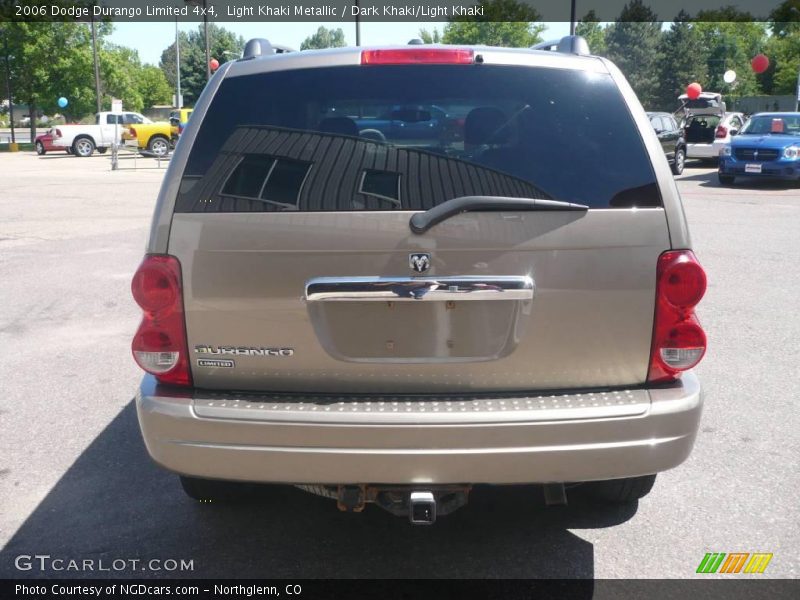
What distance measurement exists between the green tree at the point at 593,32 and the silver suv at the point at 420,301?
108352 millimetres

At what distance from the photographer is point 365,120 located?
3.03 m

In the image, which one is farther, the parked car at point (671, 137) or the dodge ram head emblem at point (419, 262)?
the parked car at point (671, 137)

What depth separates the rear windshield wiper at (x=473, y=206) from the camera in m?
2.73

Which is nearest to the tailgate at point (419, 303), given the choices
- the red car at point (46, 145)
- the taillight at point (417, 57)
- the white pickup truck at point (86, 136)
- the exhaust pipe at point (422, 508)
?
the exhaust pipe at point (422, 508)

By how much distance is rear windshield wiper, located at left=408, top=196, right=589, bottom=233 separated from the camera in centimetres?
273

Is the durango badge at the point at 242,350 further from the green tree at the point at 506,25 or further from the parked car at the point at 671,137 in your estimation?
the green tree at the point at 506,25

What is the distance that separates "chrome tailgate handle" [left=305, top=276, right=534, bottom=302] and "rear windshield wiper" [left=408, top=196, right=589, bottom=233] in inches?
7.3

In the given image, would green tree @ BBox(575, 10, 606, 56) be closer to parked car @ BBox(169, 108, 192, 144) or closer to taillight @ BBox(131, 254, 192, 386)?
parked car @ BBox(169, 108, 192, 144)

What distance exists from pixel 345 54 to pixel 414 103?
333 mm

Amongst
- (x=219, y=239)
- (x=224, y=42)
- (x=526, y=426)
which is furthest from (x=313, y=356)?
(x=224, y=42)

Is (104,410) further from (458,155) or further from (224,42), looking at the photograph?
(224,42)

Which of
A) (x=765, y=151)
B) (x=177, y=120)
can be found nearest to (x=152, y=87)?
(x=177, y=120)

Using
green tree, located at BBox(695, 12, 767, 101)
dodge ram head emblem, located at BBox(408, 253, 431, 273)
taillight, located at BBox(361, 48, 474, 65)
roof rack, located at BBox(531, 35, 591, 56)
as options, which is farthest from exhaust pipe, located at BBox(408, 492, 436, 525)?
green tree, located at BBox(695, 12, 767, 101)

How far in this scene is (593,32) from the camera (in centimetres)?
11819
